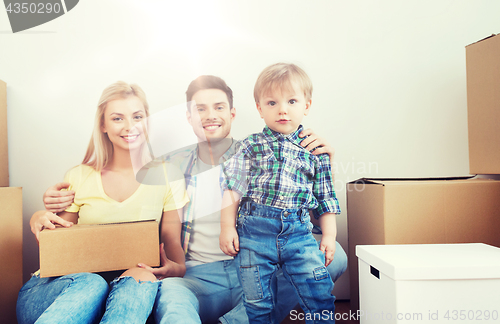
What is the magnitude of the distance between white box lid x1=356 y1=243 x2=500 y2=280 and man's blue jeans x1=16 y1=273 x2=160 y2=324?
57cm

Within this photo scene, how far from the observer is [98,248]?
33.1 inches

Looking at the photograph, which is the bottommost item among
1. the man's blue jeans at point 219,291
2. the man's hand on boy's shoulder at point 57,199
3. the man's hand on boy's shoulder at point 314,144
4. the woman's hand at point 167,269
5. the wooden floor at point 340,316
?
the wooden floor at point 340,316

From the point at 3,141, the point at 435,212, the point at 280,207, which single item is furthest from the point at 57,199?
the point at 435,212

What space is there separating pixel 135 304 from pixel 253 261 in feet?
1.03

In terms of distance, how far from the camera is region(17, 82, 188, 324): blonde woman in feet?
A: 2.64

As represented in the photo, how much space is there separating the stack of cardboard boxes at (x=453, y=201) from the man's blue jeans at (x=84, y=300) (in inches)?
27.1

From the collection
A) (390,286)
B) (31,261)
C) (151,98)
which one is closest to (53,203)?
(31,261)

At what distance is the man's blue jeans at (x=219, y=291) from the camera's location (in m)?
0.85

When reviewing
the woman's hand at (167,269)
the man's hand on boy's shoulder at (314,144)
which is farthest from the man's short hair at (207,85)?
the woman's hand at (167,269)

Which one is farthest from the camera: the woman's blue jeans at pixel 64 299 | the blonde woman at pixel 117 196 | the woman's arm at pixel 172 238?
the woman's arm at pixel 172 238

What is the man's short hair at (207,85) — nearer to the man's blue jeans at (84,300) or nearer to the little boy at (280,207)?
the little boy at (280,207)

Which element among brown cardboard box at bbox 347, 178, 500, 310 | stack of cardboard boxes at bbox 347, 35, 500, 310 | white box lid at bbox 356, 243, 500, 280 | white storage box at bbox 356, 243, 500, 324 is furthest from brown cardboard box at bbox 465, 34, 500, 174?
white storage box at bbox 356, 243, 500, 324

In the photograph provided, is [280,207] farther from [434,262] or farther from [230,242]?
[434,262]

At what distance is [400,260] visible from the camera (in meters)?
0.71
